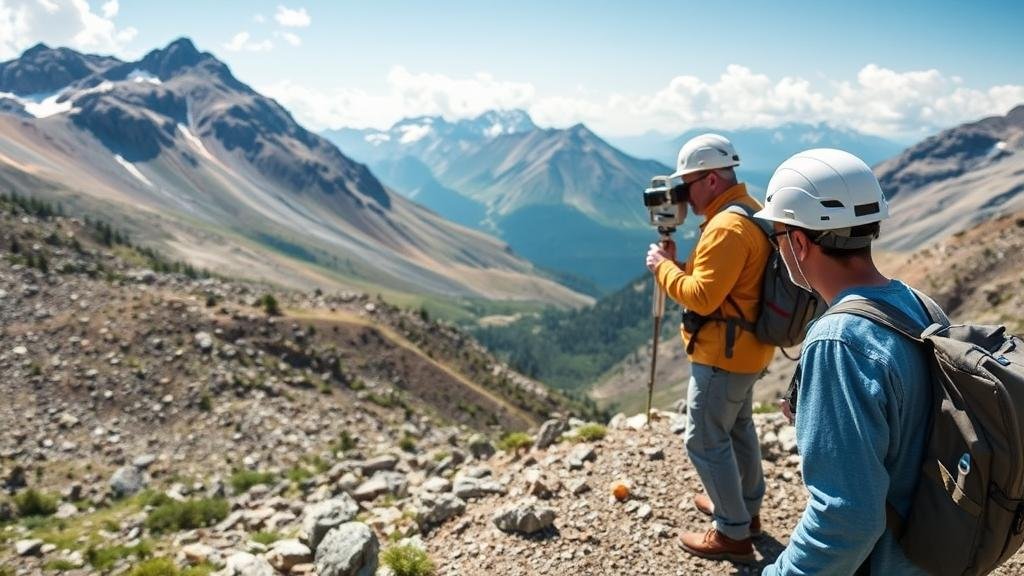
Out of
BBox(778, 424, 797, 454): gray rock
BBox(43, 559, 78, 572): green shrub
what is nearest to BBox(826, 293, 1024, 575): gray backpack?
BBox(778, 424, 797, 454): gray rock

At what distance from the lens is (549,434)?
12625 mm

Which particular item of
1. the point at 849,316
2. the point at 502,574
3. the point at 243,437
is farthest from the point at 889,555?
the point at 243,437

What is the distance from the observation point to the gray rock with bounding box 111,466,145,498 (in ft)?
61.5

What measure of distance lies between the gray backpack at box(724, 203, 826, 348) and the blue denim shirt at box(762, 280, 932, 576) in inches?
97.6

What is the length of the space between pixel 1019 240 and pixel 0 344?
85276 mm

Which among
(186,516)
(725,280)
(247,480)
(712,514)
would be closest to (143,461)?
(247,480)

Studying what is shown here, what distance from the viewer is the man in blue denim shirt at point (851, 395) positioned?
10.5 feet

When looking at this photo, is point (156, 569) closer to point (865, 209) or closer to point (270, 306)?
point (865, 209)

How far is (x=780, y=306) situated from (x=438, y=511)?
6.00 meters

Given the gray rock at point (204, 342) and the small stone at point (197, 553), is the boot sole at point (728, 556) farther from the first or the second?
the gray rock at point (204, 342)

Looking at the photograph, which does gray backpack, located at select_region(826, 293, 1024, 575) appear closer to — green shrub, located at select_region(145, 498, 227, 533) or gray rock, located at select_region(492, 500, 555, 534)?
gray rock, located at select_region(492, 500, 555, 534)

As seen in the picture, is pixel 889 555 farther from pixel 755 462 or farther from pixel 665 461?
pixel 665 461

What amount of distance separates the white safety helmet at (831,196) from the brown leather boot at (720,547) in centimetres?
443

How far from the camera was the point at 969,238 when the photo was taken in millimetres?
78000
